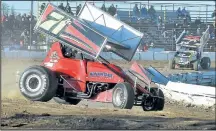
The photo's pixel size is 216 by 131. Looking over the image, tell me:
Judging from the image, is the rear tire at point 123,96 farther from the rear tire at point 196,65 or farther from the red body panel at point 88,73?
the rear tire at point 196,65

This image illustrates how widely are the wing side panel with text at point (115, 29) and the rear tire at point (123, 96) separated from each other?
1.25 metres

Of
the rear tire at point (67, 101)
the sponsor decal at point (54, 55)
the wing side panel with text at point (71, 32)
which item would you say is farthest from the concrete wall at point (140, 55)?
the wing side panel with text at point (71, 32)

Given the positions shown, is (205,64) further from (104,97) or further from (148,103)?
(104,97)

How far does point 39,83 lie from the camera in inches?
484

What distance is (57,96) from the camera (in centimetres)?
1275

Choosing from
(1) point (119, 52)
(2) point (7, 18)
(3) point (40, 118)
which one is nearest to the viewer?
(3) point (40, 118)

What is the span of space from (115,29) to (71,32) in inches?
50.7

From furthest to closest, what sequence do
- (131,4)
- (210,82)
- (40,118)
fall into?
(131,4) → (210,82) → (40,118)

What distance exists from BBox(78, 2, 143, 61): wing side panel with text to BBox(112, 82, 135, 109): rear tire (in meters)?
1.25

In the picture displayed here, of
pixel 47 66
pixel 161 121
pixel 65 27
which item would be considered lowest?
pixel 161 121

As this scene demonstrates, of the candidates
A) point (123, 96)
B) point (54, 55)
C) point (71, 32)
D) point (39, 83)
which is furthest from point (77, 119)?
point (54, 55)

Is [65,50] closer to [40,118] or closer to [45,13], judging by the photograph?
[45,13]

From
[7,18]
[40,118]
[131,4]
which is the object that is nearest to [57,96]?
[40,118]

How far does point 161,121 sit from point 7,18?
2689 centimetres
